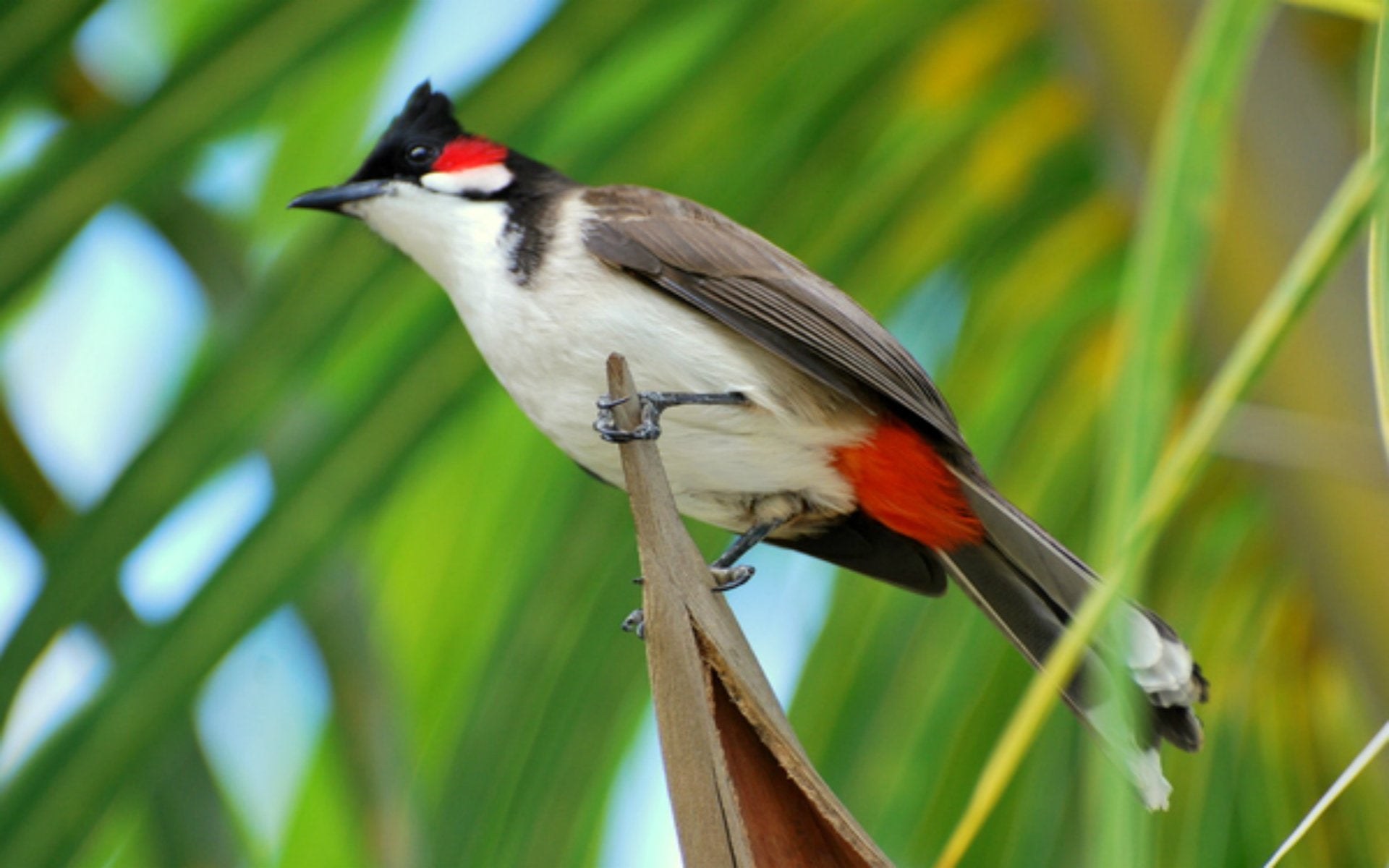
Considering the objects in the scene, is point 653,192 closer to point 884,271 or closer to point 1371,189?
point 884,271

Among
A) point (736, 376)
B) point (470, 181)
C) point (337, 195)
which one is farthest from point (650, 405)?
point (470, 181)

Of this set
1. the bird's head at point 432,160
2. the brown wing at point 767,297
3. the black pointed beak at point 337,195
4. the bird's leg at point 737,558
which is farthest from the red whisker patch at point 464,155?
the bird's leg at point 737,558

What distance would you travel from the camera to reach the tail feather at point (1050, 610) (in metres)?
1.60

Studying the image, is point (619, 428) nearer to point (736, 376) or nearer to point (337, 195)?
point (736, 376)

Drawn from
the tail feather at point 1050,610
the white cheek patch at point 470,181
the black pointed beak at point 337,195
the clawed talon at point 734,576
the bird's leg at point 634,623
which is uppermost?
the white cheek patch at point 470,181

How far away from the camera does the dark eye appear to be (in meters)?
2.38

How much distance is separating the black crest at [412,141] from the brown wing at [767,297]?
0.32 m

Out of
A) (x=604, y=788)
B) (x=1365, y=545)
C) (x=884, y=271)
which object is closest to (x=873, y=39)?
(x=884, y=271)

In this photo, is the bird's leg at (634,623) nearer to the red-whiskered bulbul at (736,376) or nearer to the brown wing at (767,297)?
the red-whiskered bulbul at (736,376)

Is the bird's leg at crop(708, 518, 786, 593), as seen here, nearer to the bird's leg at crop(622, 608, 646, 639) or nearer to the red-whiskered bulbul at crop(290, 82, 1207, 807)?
the red-whiskered bulbul at crop(290, 82, 1207, 807)

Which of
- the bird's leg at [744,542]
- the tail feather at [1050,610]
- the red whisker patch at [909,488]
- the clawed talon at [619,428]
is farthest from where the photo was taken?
the bird's leg at [744,542]

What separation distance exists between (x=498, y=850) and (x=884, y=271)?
83 cm

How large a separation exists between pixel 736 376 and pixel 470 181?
22.1 inches

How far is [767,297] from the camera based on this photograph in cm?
207
